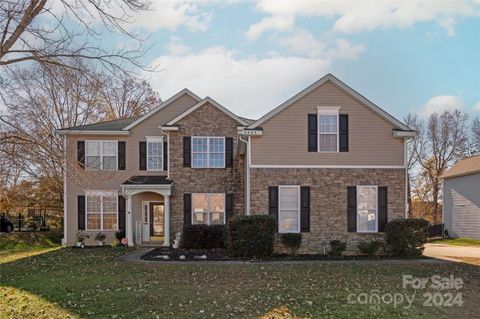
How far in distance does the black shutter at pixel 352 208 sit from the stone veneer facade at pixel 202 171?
211 inches

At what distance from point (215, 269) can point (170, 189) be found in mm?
8584

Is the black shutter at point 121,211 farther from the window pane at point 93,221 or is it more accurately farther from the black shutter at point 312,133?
the black shutter at point 312,133

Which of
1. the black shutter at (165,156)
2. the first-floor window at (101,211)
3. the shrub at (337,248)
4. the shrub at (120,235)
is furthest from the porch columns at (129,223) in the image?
the shrub at (337,248)

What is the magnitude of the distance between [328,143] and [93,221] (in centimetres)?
1196

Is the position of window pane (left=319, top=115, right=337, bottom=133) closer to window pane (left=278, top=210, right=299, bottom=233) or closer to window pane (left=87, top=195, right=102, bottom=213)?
window pane (left=278, top=210, right=299, bottom=233)

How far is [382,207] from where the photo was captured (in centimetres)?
1830

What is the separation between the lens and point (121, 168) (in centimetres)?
2366

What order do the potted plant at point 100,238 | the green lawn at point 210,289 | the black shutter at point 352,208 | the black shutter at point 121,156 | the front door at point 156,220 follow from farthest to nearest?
the front door at point 156,220, the black shutter at point 121,156, the potted plant at point 100,238, the black shutter at point 352,208, the green lawn at point 210,289

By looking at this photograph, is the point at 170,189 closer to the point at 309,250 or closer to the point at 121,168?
the point at 121,168

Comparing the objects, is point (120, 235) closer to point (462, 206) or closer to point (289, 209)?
point (289, 209)

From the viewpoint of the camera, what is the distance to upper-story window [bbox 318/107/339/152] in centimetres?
1842

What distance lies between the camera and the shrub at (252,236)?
1608 cm

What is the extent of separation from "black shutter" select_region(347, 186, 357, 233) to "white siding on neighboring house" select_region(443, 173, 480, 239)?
14679 millimetres

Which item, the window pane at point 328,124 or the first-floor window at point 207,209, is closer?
the window pane at point 328,124
